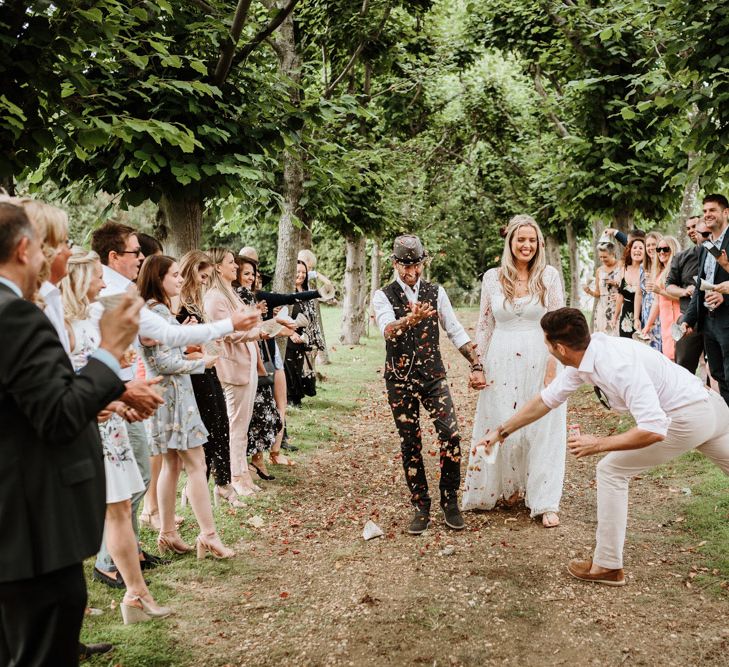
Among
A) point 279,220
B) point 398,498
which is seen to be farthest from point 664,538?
point 279,220

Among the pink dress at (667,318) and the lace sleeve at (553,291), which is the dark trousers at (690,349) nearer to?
the pink dress at (667,318)

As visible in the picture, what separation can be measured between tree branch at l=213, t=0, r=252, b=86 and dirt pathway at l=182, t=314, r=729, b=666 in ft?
15.2

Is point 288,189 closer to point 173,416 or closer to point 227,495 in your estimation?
point 227,495

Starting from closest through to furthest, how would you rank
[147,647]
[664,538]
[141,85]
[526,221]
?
1. [147,647]
2. [664,538]
3. [526,221]
4. [141,85]

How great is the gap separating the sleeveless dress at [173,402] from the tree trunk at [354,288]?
1423 cm

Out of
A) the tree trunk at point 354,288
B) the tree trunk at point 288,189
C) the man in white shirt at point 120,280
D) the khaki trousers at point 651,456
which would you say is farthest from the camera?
the tree trunk at point 354,288

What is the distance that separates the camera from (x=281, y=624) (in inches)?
181

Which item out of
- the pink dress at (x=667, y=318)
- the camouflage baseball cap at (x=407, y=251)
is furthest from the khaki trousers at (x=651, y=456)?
the pink dress at (x=667, y=318)

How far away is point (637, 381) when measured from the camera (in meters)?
4.46

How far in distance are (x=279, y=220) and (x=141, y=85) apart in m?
5.04

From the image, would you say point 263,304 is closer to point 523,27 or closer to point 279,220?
point 279,220

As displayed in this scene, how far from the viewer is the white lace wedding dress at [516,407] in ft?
20.8

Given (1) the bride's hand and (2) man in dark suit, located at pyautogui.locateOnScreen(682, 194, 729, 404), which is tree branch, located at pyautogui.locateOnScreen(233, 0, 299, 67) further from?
(2) man in dark suit, located at pyautogui.locateOnScreen(682, 194, 729, 404)

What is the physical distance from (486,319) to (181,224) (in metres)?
3.75
